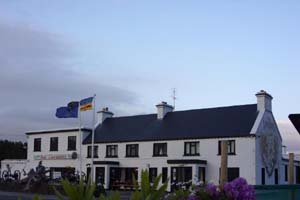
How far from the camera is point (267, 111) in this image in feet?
157

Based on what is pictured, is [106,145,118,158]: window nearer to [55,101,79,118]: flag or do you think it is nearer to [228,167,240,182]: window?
[55,101,79,118]: flag

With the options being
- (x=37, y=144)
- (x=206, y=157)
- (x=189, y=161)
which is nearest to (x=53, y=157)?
(x=37, y=144)

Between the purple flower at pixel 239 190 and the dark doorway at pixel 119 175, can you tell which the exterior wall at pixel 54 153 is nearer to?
the dark doorway at pixel 119 175

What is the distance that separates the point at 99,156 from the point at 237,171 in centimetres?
1647

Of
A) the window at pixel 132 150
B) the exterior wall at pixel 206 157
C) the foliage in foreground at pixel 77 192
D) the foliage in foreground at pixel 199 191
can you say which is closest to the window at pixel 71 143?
the exterior wall at pixel 206 157

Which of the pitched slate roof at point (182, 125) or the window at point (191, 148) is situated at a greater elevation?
the pitched slate roof at point (182, 125)

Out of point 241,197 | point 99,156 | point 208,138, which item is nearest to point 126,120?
point 99,156

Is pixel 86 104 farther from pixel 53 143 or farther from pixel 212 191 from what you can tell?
pixel 212 191

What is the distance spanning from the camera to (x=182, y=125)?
5200 centimetres

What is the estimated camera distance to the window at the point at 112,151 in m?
54.9

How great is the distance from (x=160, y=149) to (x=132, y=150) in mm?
3561

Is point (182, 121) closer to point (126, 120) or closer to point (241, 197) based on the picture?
point (126, 120)

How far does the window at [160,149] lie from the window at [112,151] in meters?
5.04

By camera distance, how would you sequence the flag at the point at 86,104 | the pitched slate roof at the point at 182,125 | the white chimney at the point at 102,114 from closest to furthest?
the flag at the point at 86,104
the pitched slate roof at the point at 182,125
the white chimney at the point at 102,114
